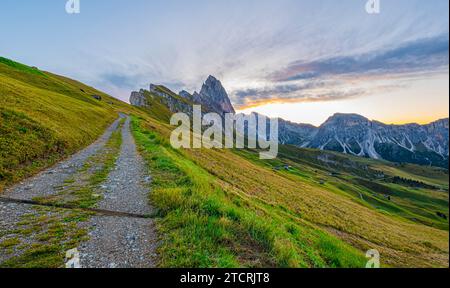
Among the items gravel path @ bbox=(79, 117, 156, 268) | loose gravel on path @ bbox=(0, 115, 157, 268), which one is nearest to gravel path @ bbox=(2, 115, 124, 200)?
loose gravel on path @ bbox=(0, 115, 157, 268)

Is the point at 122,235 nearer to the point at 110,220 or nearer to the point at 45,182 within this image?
the point at 110,220

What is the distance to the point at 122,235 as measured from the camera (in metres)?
7.11

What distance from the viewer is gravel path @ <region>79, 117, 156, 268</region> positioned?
5.79 m

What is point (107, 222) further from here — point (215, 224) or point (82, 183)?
point (82, 183)

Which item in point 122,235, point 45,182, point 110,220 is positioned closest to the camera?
point 122,235

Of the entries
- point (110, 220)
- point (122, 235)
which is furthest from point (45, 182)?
point (122, 235)

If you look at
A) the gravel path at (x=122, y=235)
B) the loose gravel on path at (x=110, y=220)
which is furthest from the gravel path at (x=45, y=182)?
the gravel path at (x=122, y=235)

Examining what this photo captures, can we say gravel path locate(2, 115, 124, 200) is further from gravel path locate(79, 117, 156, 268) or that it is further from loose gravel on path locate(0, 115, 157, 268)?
gravel path locate(79, 117, 156, 268)

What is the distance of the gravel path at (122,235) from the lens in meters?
5.79

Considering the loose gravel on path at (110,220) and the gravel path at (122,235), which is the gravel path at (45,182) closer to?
the loose gravel on path at (110,220)
